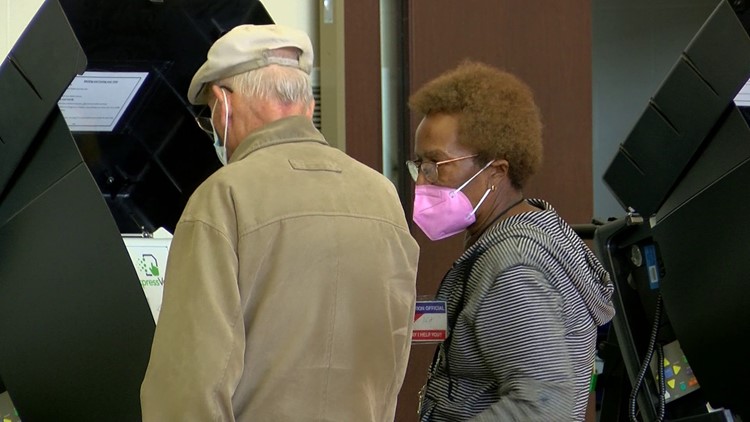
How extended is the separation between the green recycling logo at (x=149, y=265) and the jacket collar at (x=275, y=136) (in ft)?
1.87

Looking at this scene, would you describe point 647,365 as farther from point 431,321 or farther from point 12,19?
point 12,19

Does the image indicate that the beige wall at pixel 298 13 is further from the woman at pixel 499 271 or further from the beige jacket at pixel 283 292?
the beige jacket at pixel 283 292

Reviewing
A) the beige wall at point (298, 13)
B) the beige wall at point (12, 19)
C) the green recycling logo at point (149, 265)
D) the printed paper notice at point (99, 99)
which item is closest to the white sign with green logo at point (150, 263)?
the green recycling logo at point (149, 265)

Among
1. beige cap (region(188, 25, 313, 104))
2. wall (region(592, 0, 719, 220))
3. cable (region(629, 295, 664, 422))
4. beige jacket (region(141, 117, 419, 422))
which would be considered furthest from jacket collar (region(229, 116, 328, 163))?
wall (region(592, 0, 719, 220))

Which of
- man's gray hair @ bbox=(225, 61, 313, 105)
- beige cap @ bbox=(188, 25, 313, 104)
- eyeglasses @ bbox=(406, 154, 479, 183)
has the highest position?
beige cap @ bbox=(188, 25, 313, 104)

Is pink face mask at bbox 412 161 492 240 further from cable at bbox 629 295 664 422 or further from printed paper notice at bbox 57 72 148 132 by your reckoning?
printed paper notice at bbox 57 72 148 132

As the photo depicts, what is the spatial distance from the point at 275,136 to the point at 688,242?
95cm

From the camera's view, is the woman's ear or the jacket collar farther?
the woman's ear

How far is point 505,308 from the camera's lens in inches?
72.0

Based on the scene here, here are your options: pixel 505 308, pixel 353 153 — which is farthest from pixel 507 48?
pixel 505 308

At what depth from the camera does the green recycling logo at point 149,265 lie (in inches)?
85.6

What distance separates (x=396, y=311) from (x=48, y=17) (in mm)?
727

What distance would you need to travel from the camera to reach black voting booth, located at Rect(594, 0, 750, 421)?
2.07 m

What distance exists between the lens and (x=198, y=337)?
58.2 inches
